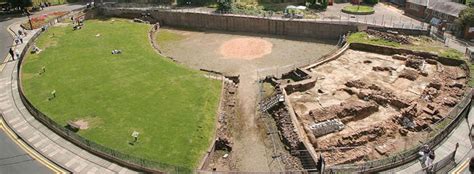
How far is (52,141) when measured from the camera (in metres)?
33.8

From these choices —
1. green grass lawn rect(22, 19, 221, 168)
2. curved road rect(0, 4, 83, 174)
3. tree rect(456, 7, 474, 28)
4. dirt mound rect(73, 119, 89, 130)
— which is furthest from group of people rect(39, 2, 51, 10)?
tree rect(456, 7, 474, 28)

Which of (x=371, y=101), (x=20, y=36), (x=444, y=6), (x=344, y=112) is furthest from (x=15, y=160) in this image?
(x=444, y=6)

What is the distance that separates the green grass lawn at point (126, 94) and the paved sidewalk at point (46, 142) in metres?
1.75


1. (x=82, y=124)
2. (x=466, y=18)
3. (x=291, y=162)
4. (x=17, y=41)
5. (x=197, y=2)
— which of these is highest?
(x=197, y=2)

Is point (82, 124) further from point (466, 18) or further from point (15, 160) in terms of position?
point (466, 18)

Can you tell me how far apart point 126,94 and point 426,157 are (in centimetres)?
2985

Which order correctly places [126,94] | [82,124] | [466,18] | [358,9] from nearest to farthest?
[82,124] < [126,94] < [466,18] < [358,9]

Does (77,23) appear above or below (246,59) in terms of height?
above

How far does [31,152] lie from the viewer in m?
32.4

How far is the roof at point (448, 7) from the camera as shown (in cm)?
5816

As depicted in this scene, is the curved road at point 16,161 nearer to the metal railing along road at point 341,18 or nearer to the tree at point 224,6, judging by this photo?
the metal railing along road at point 341,18

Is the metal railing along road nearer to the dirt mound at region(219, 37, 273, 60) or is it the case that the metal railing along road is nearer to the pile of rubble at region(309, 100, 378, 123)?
the dirt mound at region(219, 37, 273, 60)

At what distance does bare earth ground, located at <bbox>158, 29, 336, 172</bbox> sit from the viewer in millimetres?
35812

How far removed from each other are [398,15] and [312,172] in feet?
151
